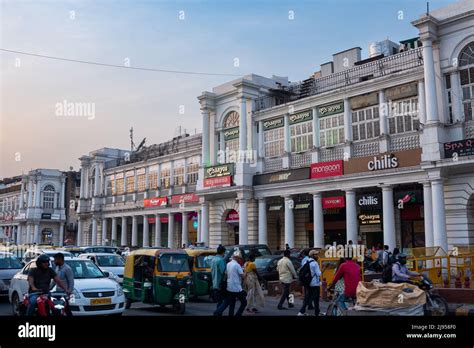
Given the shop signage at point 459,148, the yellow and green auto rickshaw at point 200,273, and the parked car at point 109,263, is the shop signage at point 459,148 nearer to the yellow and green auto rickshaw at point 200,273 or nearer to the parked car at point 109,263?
the yellow and green auto rickshaw at point 200,273

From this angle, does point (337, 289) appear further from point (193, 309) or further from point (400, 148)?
point (400, 148)

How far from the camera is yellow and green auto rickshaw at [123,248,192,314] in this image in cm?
1444

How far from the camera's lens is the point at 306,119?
32219mm

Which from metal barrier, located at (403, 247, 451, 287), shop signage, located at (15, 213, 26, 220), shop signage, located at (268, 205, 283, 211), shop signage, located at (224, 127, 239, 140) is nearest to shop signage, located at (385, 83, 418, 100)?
metal barrier, located at (403, 247, 451, 287)

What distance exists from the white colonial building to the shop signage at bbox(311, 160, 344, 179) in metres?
57.5

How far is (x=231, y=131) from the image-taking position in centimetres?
3709

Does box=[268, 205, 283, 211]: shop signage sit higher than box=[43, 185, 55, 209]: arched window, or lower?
lower

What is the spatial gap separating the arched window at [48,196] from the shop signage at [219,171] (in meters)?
48.5

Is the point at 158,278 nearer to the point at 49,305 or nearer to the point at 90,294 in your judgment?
the point at 90,294

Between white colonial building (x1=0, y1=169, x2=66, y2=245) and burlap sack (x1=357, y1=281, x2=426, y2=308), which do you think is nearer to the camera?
burlap sack (x1=357, y1=281, x2=426, y2=308)

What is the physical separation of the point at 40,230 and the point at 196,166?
144ft

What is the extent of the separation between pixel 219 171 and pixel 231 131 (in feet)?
10.8

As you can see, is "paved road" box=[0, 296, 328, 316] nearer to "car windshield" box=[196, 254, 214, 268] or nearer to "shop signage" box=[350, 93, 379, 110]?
"car windshield" box=[196, 254, 214, 268]

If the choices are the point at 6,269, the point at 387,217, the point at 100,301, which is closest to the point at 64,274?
the point at 100,301
